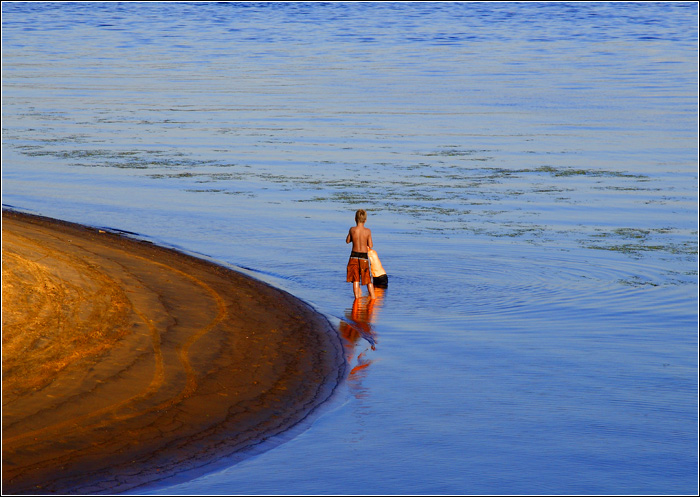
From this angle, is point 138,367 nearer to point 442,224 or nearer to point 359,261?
point 359,261

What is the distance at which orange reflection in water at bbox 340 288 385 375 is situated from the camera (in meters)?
11.5

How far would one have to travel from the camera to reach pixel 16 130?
31.3 m

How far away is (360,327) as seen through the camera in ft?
42.0

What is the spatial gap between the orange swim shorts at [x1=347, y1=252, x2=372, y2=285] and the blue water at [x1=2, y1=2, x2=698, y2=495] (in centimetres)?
41

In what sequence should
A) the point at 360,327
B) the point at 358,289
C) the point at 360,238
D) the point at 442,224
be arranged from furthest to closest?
the point at 442,224 → the point at 358,289 → the point at 360,238 → the point at 360,327

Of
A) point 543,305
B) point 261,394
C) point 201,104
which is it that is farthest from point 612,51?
point 261,394

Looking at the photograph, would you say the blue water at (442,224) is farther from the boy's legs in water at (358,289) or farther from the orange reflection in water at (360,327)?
the boy's legs in water at (358,289)

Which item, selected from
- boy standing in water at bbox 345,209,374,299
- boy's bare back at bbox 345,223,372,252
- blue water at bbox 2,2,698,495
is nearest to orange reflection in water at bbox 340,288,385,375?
blue water at bbox 2,2,698,495

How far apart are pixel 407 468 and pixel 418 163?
17.5 meters

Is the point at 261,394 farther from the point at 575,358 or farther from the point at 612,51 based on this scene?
the point at 612,51

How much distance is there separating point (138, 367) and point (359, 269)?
471cm

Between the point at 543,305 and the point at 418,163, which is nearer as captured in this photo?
the point at 543,305

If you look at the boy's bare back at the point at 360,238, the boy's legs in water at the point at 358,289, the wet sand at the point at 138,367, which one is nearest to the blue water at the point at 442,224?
the boy's legs in water at the point at 358,289

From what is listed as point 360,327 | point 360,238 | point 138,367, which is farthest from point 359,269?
point 138,367
